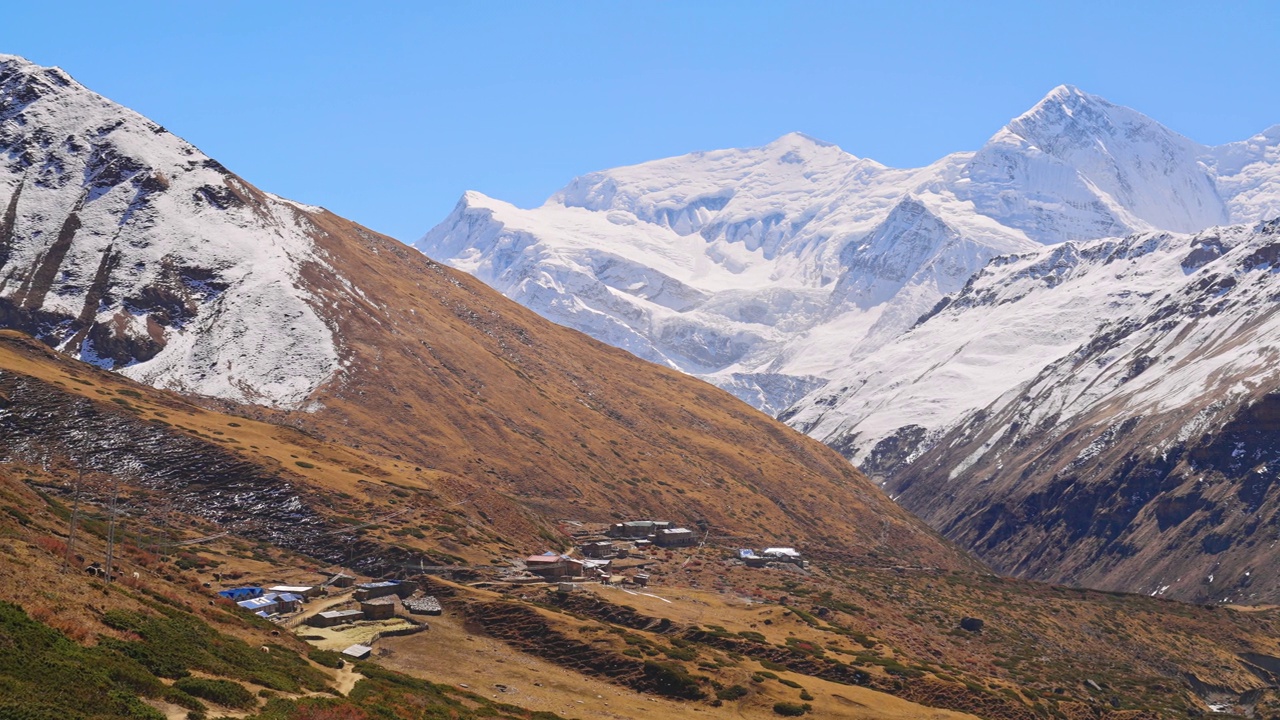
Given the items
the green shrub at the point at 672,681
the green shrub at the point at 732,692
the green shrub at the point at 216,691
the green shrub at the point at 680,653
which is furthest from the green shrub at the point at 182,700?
the green shrub at the point at 680,653

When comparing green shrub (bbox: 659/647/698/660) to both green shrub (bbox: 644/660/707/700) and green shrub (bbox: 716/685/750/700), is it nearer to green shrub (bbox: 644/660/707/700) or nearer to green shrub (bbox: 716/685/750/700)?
green shrub (bbox: 644/660/707/700)

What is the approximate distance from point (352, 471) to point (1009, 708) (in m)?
75.4

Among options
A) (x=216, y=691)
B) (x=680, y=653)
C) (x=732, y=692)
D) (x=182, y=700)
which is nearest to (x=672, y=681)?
(x=732, y=692)

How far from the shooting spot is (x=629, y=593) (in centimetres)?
12175

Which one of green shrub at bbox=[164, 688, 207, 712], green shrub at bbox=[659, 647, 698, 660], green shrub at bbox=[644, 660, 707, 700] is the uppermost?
green shrub at bbox=[659, 647, 698, 660]

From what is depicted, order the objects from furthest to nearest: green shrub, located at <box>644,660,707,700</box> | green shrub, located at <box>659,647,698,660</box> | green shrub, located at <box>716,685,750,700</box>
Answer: green shrub, located at <box>659,647,698,660</box>, green shrub, located at <box>716,685,750,700</box>, green shrub, located at <box>644,660,707,700</box>

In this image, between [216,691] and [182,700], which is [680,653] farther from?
[182,700]

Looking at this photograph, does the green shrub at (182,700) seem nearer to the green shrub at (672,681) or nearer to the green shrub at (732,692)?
the green shrub at (672,681)

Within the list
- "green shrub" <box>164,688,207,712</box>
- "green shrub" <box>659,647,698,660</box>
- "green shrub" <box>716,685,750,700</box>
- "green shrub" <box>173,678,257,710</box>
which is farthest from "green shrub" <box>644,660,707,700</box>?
"green shrub" <box>164,688,207,712</box>

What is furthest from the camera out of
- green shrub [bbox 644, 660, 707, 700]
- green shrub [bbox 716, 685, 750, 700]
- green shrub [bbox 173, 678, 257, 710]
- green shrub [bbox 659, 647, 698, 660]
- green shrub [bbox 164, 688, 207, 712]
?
green shrub [bbox 659, 647, 698, 660]

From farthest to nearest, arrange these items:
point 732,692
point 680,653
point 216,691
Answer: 1. point 680,653
2. point 732,692
3. point 216,691

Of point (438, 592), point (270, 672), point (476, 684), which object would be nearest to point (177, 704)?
point (270, 672)

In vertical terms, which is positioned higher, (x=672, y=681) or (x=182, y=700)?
(x=672, y=681)

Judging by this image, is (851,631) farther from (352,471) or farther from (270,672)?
(270,672)
